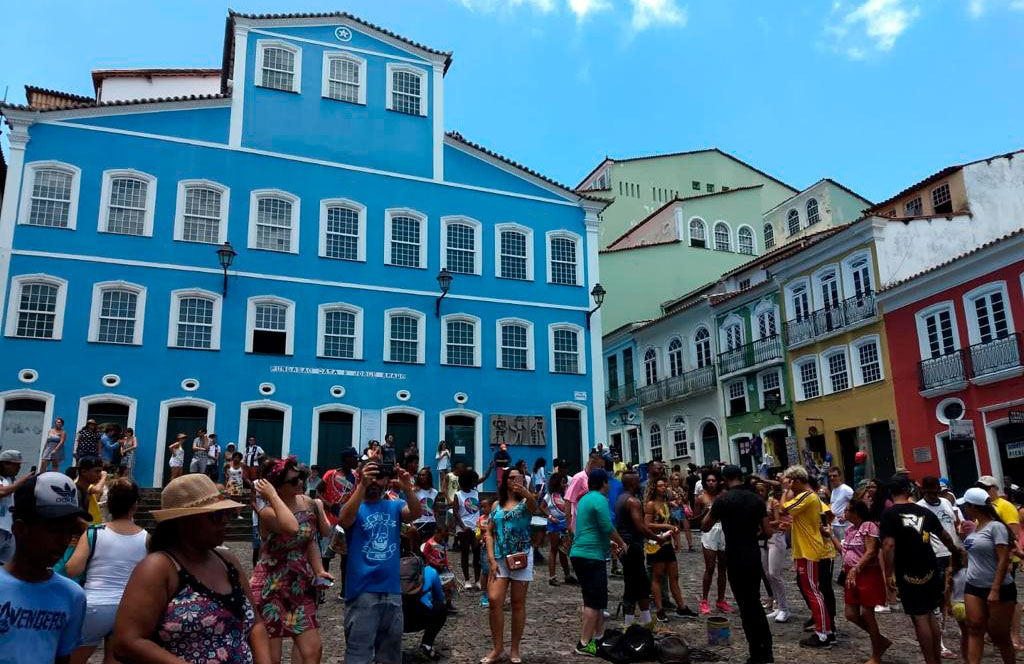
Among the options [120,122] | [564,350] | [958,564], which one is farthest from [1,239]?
[958,564]

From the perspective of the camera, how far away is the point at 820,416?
30.0 m

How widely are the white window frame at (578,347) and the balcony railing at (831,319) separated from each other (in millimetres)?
8819

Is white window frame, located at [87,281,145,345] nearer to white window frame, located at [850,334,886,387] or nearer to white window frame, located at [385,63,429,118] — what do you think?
white window frame, located at [385,63,429,118]

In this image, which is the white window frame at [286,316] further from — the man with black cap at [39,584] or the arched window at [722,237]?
the arched window at [722,237]

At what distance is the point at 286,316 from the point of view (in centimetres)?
2488

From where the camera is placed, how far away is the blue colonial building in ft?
74.2

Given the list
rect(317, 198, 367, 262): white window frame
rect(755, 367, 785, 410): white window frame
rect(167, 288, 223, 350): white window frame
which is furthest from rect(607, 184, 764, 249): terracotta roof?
rect(167, 288, 223, 350): white window frame

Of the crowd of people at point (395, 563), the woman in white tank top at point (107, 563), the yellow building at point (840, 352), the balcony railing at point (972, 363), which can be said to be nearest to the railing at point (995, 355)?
the balcony railing at point (972, 363)

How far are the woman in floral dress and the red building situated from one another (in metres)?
Answer: 21.2

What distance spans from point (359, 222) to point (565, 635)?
19358 millimetres

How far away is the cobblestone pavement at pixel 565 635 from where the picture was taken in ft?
27.8

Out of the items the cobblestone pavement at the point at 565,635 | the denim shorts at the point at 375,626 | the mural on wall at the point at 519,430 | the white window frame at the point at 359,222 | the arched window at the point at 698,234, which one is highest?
the arched window at the point at 698,234

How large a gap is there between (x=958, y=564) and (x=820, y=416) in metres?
23.2

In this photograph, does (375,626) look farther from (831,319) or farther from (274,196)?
(831,319)
